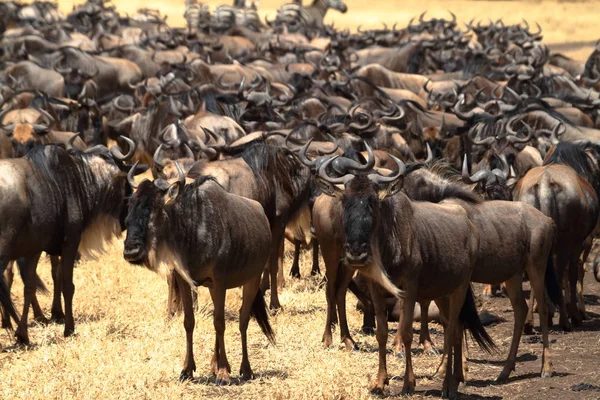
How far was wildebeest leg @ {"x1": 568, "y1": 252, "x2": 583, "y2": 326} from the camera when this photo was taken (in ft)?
31.6

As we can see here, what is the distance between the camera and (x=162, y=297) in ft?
34.5

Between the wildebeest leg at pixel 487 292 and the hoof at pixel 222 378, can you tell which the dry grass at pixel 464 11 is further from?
the hoof at pixel 222 378

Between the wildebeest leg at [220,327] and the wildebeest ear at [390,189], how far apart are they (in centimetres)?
124

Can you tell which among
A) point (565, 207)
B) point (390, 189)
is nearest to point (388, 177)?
point (390, 189)

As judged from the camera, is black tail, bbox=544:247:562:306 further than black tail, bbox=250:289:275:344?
Yes

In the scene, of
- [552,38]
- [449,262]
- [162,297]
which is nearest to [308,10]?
[552,38]

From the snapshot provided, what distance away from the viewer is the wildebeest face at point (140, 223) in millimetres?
7000

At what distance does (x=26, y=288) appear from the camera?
30.0 feet

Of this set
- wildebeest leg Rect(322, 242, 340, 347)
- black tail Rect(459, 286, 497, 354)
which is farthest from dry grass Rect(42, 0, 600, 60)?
black tail Rect(459, 286, 497, 354)

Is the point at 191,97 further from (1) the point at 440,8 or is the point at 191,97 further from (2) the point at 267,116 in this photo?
(1) the point at 440,8

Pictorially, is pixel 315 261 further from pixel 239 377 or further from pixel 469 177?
pixel 239 377

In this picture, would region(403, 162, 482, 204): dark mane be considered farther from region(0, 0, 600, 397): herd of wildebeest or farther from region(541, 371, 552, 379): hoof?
region(541, 371, 552, 379): hoof

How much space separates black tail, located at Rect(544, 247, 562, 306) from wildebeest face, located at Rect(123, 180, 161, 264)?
3.22 meters

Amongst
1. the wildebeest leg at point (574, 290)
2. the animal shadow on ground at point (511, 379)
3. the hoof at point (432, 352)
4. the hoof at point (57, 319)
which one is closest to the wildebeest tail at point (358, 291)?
the hoof at point (432, 352)
